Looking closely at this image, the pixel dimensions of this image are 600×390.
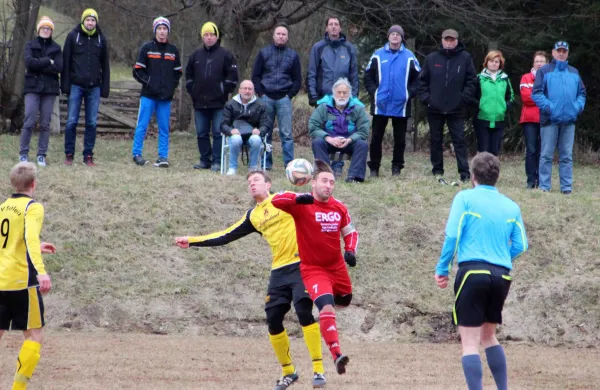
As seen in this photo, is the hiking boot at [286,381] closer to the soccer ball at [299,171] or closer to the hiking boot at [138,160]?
the soccer ball at [299,171]

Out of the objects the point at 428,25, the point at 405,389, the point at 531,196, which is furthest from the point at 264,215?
the point at 428,25

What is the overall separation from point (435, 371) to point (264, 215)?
251cm

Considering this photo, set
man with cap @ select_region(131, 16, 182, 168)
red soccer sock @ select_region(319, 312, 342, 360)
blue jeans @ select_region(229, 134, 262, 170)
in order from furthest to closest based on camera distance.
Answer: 1. man with cap @ select_region(131, 16, 182, 168)
2. blue jeans @ select_region(229, 134, 262, 170)
3. red soccer sock @ select_region(319, 312, 342, 360)

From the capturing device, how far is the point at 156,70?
48.0ft

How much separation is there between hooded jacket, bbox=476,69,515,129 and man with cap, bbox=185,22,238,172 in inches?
151

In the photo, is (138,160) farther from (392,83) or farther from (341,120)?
(392,83)

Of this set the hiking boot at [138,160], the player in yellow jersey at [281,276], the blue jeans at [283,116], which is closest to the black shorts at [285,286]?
the player in yellow jersey at [281,276]

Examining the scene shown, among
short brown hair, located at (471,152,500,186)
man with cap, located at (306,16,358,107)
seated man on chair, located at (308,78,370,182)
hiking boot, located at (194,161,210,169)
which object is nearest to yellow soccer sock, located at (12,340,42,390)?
short brown hair, located at (471,152,500,186)

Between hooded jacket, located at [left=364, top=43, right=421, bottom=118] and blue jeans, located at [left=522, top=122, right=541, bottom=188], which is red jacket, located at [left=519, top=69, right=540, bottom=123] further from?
hooded jacket, located at [left=364, top=43, right=421, bottom=118]

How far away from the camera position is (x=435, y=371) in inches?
368

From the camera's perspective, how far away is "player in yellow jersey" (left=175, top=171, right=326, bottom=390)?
26.5 feet

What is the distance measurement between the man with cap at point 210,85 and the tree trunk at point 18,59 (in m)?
6.26

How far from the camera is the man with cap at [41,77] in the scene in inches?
542

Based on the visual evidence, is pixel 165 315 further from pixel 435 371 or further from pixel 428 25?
pixel 428 25
